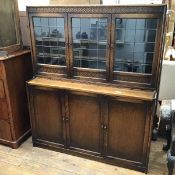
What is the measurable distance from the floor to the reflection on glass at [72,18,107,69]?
106 centimetres

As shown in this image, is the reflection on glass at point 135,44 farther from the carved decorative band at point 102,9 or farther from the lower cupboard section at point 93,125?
the lower cupboard section at point 93,125

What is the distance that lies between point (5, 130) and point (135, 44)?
1.78 metres

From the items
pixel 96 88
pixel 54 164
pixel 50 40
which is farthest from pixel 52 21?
pixel 54 164

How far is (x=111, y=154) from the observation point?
2.33m

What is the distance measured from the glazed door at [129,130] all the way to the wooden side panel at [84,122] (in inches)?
5.5

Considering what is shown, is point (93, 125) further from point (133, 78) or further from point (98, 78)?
point (133, 78)

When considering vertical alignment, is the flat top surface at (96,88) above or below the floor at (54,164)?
Answer: above

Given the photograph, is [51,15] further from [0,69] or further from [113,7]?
[0,69]

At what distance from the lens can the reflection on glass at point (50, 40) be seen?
223cm

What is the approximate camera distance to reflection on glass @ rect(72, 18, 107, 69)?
6.82ft

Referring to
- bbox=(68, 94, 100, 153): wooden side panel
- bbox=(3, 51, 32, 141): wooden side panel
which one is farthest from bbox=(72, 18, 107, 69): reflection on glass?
bbox=(3, 51, 32, 141): wooden side panel

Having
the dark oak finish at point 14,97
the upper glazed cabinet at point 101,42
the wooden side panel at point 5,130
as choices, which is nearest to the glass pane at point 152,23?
the upper glazed cabinet at point 101,42

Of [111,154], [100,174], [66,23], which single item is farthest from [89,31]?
[100,174]

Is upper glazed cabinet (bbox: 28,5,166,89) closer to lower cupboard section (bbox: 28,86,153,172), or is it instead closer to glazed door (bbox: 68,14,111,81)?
glazed door (bbox: 68,14,111,81)
